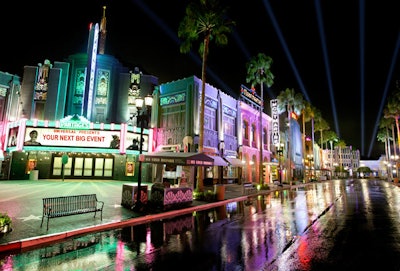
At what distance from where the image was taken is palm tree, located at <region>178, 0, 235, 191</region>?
1988 centimetres

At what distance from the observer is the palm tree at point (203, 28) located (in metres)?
19.9

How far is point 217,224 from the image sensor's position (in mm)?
11023

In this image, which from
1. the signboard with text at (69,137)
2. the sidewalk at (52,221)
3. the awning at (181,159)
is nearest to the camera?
the sidewalk at (52,221)

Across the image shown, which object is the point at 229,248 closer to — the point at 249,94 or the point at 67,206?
the point at 67,206

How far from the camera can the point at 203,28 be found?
21.3 m

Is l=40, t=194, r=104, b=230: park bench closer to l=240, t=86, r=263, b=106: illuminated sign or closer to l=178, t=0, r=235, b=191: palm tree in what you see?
l=178, t=0, r=235, b=191: palm tree

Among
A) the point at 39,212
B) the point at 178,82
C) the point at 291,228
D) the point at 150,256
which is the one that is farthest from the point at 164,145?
the point at 150,256

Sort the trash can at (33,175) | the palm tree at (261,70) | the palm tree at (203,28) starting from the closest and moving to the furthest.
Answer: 1. the palm tree at (203,28)
2. the trash can at (33,175)
3. the palm tree at (261,70)

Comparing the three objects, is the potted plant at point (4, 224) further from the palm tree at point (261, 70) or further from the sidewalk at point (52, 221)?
the palm tree at point (261, 70)

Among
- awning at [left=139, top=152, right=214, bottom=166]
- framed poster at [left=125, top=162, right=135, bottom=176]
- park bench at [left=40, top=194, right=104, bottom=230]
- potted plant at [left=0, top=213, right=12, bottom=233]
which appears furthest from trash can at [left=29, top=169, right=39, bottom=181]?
potted plant at [left=0, top=213, right=12, bottom=233]

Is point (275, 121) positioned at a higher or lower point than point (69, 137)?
higher

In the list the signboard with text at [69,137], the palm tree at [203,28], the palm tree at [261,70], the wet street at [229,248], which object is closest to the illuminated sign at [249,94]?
the palm tree at [261,70]

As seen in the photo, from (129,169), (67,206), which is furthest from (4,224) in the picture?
(129,169)

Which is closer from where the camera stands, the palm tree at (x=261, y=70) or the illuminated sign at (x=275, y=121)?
the palm tree at (x=261, y=70)
